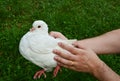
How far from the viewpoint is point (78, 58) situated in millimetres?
2307

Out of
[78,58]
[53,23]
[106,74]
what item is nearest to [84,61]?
[78,58]

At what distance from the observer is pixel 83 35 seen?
3.98 meters

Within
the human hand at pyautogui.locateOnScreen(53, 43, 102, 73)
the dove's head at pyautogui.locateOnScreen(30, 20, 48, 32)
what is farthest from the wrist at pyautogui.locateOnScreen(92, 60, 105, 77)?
the dove's head at pyautogui.locateOnScreen(30, 20, 48, 32)

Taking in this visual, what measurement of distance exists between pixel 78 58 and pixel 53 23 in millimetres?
1752

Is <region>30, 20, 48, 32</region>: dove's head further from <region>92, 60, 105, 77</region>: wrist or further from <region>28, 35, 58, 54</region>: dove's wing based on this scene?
<region>92, 60, 105, 77</region>: wrist

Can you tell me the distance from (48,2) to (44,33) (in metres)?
2.00

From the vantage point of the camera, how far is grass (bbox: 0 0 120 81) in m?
3.42

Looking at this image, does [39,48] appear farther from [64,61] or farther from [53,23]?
[53,23]

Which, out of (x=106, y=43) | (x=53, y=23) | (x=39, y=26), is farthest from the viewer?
(x=53, y=23)

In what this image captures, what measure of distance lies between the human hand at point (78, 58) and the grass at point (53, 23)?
1.00 m

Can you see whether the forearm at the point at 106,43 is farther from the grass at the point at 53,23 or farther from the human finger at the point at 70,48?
the grass at the point at 53,23

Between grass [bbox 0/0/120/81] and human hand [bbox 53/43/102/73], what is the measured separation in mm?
1001

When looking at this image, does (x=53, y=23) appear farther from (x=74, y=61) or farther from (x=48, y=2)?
(x=74, y=61)

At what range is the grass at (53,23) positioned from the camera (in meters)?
3.42
